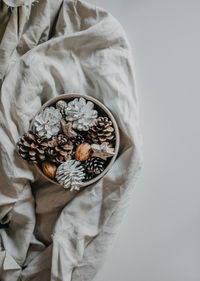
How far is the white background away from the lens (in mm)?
943

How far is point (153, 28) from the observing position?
95 centimetres

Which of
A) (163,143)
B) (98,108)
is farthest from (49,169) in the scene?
(163,143)

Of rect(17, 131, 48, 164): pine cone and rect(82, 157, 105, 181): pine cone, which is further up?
rect(17, 131, 48, 164): pine cone

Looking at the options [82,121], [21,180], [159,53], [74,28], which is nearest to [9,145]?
[21,180]

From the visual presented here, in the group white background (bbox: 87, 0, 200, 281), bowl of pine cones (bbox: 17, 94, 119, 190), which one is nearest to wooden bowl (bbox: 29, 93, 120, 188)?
bowl of pine cones (bbox: 17, 94, 119, 190)

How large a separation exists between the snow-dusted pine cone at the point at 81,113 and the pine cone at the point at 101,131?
0.5 inches

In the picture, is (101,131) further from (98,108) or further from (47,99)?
(47,99)

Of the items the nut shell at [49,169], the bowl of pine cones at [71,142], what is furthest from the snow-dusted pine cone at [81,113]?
the nut shell at [49,169]

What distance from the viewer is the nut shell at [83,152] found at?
789 mm

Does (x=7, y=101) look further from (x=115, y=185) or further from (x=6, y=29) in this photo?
(x=115, y=185)

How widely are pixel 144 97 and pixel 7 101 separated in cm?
38

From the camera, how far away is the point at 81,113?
2.58ft

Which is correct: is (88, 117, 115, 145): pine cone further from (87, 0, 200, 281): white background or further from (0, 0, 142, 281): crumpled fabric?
(87, 0, 200, 281): white background

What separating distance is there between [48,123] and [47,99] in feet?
0.41
